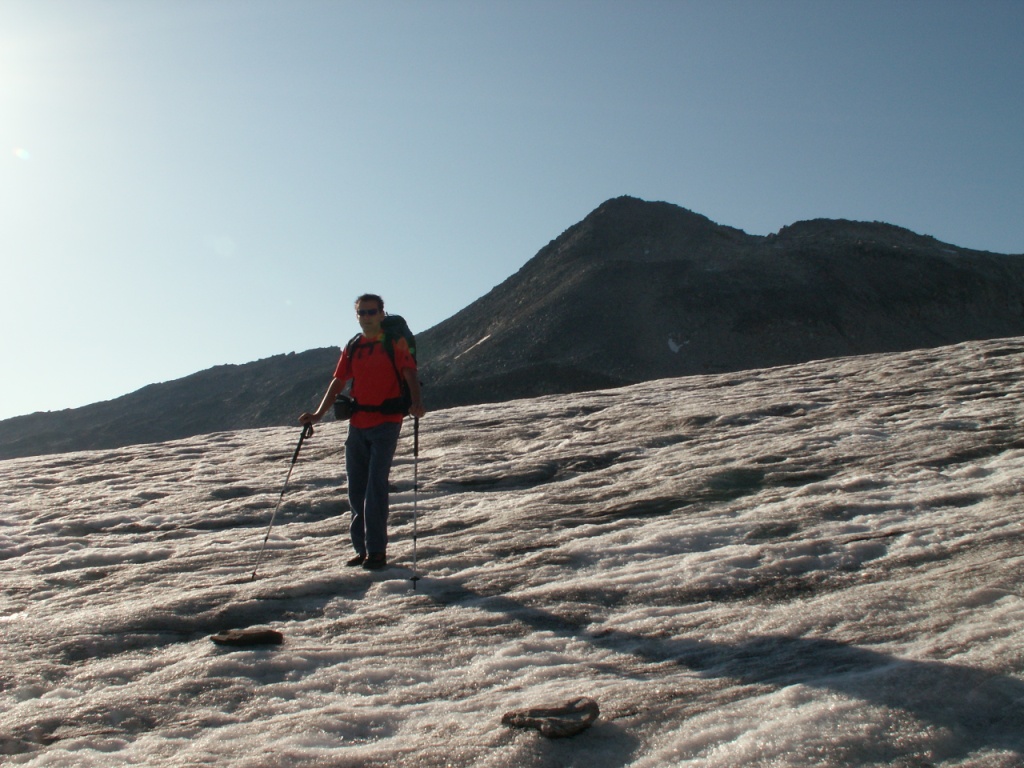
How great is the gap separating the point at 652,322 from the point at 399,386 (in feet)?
199

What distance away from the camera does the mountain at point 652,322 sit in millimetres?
62125

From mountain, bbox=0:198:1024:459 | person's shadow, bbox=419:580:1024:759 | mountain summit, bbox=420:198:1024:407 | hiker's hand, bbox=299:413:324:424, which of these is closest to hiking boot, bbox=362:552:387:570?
hiker's hand, bbox=299:413:324:424

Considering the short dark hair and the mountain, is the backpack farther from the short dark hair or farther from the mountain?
the mountain

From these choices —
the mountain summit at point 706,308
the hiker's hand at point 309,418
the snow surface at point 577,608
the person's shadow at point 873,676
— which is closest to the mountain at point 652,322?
the mountain summit at point 706,308

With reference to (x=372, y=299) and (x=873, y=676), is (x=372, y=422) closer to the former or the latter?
(x=372, y=299)

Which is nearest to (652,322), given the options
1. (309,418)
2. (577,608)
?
(309,418)

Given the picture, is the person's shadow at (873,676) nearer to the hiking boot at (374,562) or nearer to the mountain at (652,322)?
the hiking boot at (374,562)

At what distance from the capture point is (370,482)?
7.43 meters

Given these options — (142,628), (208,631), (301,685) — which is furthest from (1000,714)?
(142,628)

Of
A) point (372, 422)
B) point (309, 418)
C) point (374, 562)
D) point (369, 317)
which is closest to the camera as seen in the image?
point (374, 562)

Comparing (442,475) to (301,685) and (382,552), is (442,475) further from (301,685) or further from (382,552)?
(301,685)

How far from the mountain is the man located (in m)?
44.7

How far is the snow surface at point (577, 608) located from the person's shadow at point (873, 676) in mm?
15

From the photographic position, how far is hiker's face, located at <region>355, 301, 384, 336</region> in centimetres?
782
